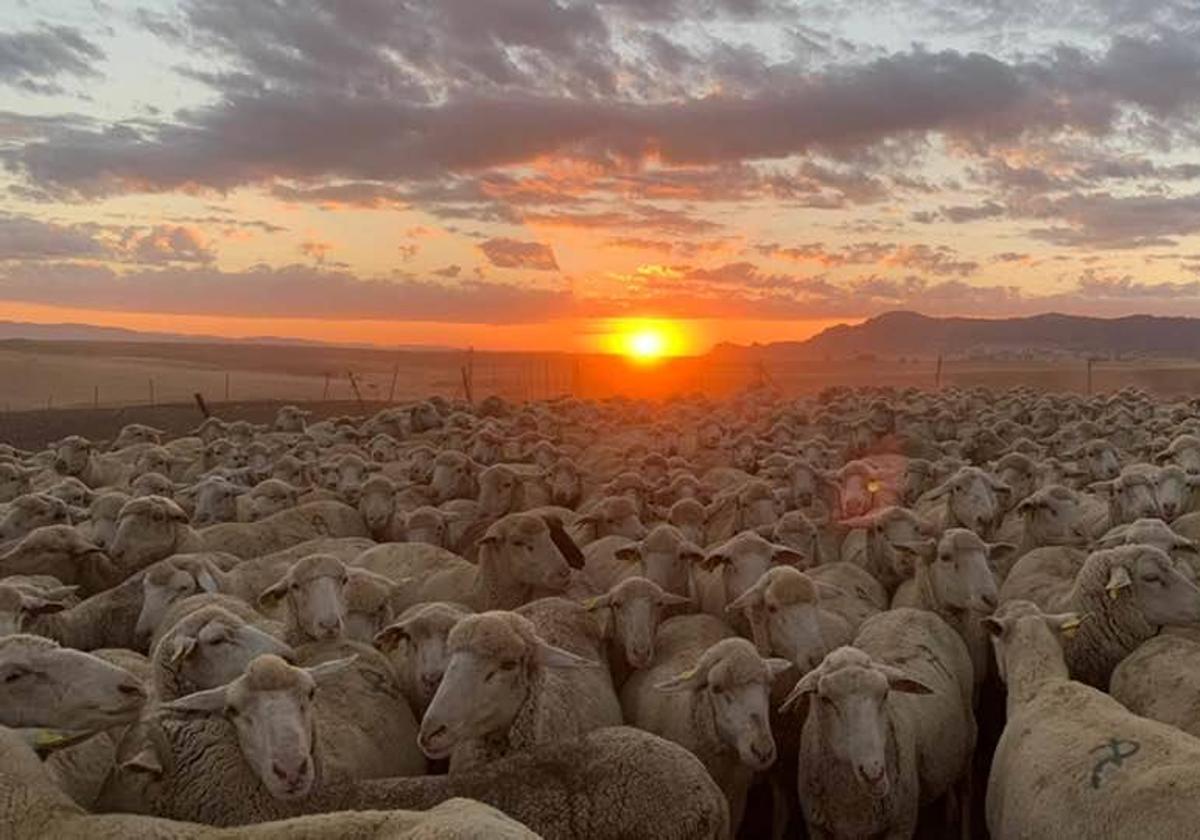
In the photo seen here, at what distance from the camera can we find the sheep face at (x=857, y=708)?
582cm

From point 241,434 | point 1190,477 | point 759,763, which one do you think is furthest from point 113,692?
point 241,434

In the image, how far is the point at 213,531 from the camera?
1139 centimetres

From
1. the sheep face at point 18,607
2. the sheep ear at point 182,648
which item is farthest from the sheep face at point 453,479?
the sheep ear at point 182,648

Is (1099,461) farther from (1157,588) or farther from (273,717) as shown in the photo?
(273,717)

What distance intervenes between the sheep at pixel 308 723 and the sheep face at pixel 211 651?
1.25 ft

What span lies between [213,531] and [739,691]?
7.14 meters

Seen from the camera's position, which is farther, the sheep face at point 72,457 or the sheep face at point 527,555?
the sheep face at point 72,457

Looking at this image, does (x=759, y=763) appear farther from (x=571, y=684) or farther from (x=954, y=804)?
(x=954, y=804)

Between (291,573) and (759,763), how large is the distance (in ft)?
11.6

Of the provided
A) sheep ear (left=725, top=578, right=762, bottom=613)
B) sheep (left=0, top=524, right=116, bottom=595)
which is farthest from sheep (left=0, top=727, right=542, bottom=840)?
sheep (left=0, top=524, right=116, bottom=595)

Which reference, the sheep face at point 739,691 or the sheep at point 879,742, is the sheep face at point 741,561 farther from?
the sheep face at point 739,691

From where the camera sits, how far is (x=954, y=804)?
23.8 ft

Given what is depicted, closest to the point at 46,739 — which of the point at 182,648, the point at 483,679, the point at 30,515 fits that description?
the point at 182,648

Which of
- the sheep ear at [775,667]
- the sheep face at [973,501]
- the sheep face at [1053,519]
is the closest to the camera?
the sheep ear at [775,667]
